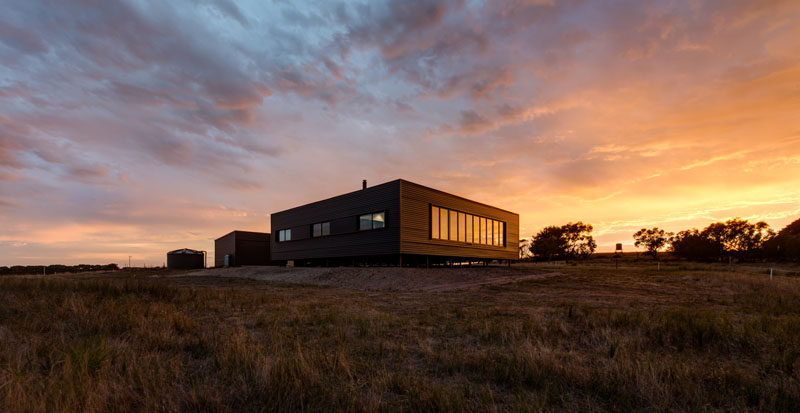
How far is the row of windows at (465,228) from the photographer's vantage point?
24453 mm

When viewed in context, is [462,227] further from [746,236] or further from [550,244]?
[746,236]

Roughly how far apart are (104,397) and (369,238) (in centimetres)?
2027

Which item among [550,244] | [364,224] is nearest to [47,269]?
[364,224]

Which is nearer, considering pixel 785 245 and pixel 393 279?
pixel 393 279

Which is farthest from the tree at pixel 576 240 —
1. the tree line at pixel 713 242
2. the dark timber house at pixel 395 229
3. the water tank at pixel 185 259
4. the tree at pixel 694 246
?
the water tank at pixel 185 259

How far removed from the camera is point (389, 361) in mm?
5004

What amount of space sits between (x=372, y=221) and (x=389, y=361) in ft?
61.4

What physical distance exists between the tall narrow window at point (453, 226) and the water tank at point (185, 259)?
4197 cm

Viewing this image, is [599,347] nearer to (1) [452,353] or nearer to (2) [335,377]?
(1) [452,353]

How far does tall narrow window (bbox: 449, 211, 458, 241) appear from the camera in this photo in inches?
1014

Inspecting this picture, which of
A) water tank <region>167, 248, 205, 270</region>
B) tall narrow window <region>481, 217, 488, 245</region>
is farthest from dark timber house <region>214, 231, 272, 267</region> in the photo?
tall narrow window <region>481, 217, 488, 245</region>

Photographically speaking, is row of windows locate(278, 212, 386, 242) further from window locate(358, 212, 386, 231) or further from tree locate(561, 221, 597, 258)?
tree locate(561, 221, 597, 258)

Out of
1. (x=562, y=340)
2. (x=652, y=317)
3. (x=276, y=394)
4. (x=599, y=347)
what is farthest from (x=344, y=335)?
(x=652, y=317)

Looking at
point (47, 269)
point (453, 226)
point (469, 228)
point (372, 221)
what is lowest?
point (47, 269)
